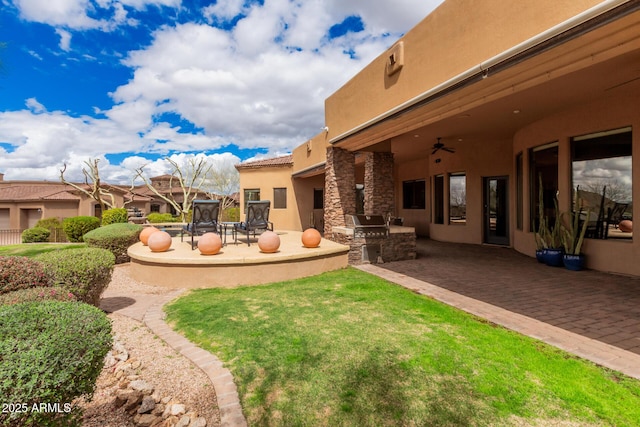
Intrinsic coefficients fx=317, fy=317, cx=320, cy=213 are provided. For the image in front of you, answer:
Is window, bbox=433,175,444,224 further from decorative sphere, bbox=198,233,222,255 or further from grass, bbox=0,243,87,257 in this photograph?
grass, bbox=0,243,87,257

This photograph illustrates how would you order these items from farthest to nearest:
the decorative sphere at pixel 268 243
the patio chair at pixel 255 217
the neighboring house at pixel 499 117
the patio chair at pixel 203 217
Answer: the patio chair at pixel 255 217
the patio chair at pixel 203 217
the decorative sphere at pixel 268 243
the neighboring house at pixel 499 117

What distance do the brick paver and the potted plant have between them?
12.9 inches

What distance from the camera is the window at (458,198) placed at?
1334 cm

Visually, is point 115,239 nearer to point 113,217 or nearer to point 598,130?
point 113,217

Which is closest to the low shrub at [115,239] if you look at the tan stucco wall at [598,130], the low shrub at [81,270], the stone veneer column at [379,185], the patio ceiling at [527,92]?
the low shrub at [81,270]

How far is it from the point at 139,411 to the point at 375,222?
7777 millimetres

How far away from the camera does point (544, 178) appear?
9227 millimetres

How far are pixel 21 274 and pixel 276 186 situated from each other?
16.5 meters

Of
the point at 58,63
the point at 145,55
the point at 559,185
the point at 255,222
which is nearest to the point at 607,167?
the point at 559,185

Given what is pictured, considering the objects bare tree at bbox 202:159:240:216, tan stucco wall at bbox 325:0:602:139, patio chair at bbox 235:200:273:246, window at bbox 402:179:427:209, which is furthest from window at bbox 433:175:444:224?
bare tree at bbox 202:159:240:216

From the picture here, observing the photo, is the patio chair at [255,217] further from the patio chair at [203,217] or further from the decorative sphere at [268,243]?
the decorative sphere at [268,243]

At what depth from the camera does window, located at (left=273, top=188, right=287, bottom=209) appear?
65.6ft

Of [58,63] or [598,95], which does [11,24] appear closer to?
[58,63]

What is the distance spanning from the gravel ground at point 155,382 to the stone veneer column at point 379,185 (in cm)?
764
